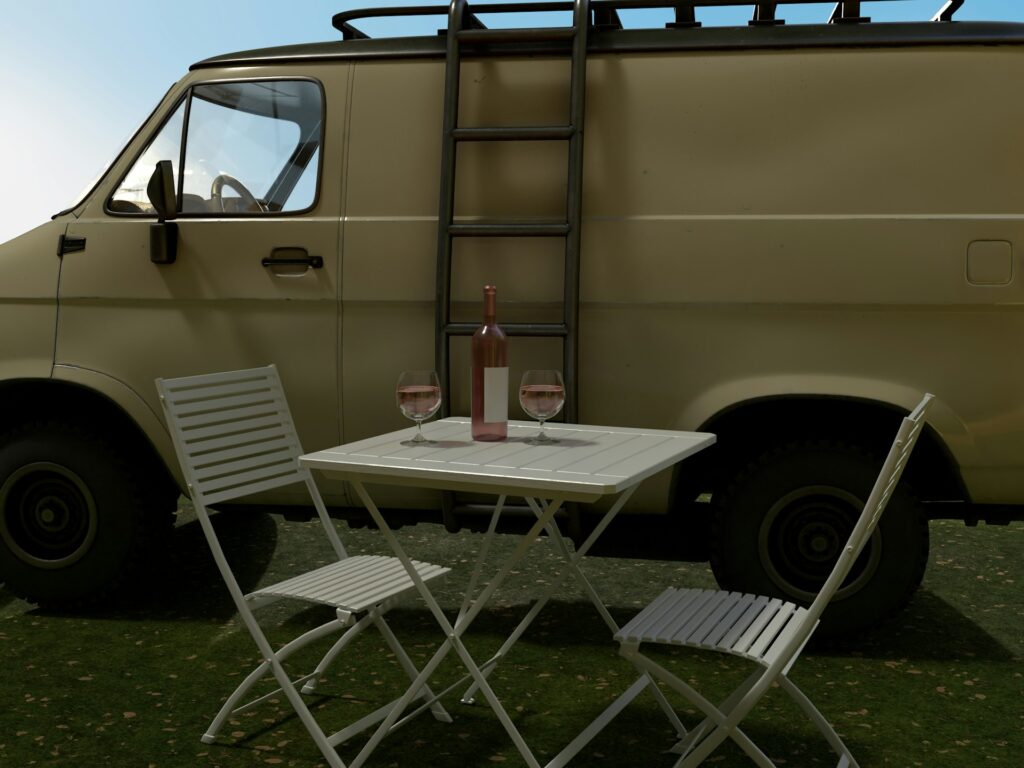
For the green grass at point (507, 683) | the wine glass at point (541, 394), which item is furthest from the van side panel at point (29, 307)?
the wine glass at point (541, 394)

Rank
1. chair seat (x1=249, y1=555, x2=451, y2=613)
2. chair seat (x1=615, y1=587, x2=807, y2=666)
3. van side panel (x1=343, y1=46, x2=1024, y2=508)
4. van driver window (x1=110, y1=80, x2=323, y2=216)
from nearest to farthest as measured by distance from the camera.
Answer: chair seat (x1=615, y1=587, x2=807, y2=666), chair seat (x1=249, y1=555, x2=451, y2=613), van side panel (x1=343, y1=46, x2=1024, y2=508), van driver window (x1=110, y1=80, x2=323, y2=216)

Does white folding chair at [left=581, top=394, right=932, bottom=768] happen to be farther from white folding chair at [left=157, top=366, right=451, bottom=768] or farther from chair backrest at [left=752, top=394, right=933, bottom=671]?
white folding chair at [left=157, top=366, right=451, bottom=768]

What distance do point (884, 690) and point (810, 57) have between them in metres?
2.27

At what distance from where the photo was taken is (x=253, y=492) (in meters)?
3.87

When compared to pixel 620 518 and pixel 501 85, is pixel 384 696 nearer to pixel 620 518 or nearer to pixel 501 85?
pixel 620 518

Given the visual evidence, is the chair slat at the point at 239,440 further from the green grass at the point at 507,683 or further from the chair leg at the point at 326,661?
the green grass at the point at 507,683

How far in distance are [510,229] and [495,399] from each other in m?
1.23

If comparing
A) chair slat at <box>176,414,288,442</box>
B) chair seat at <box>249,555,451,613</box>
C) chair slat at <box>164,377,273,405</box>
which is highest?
chair slat at <box>164,377,273,405</box>

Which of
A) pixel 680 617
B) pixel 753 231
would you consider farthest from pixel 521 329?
pixel 680 617

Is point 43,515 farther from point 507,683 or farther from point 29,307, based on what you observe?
point 507,683

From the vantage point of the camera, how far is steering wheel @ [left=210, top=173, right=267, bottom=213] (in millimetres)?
4844

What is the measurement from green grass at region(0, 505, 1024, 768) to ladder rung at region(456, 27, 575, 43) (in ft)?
7.46

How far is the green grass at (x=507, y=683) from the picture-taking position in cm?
358

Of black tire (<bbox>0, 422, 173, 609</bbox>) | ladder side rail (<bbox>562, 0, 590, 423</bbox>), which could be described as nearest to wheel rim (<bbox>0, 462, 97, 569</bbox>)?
black tire (<bbox>0, 422, 173, 609</bbox>)
